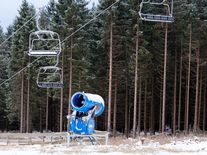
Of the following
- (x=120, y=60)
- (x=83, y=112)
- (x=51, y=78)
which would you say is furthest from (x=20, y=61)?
(x=83, y=112)

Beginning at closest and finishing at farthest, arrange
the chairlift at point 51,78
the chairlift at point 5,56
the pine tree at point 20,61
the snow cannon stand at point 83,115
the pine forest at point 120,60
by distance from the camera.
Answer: the snow cannon stand at point 83,115 → the chairlift at point 51,78 → the pine forest at point 120,60 → the pine tree at point 20,61 → the chairlift at point 5,56

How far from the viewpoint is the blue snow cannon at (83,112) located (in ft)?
59.6

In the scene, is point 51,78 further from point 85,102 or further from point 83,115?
point 85,102

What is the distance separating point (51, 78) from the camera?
3812cm

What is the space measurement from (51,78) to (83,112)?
2009 centimetres

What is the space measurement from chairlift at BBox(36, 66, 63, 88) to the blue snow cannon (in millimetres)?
2309

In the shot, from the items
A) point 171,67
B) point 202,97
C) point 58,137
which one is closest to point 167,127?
point 202,97

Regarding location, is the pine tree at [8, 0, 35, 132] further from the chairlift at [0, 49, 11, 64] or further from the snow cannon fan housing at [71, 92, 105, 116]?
the snow cannon fan housing at [71, 92, 105, 116]

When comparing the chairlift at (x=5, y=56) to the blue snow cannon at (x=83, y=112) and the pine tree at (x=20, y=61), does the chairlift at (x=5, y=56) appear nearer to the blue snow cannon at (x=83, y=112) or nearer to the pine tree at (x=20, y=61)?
the pine tree at (x=20, y=61)

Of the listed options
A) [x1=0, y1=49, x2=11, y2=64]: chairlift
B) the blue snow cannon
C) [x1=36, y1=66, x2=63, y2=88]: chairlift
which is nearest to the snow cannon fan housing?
the blue snow cannon

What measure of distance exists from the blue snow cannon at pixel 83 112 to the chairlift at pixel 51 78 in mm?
2309

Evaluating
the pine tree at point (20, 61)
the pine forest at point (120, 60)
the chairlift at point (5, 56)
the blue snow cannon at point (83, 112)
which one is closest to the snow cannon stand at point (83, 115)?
the blue snow cannon at point (83, 112)

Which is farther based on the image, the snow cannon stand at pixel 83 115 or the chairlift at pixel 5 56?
the chairlift at pixel 5 56

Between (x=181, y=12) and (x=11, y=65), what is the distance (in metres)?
18.8
